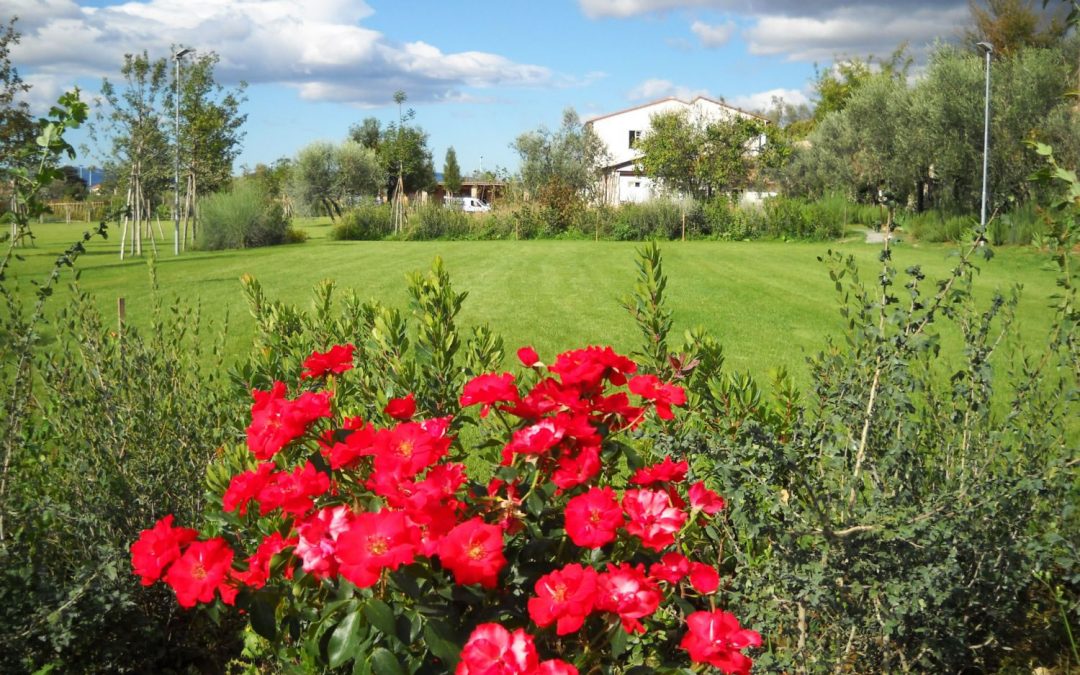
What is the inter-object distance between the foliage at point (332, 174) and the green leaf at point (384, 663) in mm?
43543

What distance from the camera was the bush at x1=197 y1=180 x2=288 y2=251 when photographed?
24984 mm

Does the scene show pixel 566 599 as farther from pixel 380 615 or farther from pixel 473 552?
pixel 380 615

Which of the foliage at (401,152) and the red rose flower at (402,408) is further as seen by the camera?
the foliage at (401,152)

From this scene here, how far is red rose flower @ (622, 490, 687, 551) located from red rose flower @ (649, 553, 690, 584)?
1.3 inches

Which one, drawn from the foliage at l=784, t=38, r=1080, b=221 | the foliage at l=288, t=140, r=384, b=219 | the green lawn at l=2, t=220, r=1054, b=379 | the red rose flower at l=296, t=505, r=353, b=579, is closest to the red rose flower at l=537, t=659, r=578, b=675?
the red rose flower at l=296, t=505, r=353, b=579

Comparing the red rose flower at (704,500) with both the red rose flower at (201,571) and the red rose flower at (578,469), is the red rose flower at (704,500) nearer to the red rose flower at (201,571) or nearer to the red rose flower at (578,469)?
the red rose flower at (578,469)

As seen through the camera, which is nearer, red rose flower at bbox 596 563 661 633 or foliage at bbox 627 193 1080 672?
red rose flower at bbox 596 563 661 633

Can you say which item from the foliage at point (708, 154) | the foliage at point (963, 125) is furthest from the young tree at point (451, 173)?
the foliage at point (963, 125)

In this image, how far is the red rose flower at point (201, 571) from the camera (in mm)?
1882

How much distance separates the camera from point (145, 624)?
291 centimetres

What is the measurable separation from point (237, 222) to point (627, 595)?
25.3 meters

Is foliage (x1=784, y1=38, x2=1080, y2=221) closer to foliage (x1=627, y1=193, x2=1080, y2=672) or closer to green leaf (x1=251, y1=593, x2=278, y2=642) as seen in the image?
foliage (x1=627, y1=193, x2=1080, y2=672)

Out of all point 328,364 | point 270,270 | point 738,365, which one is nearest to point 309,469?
point 328,364

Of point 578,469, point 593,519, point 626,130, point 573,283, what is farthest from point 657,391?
point 626,130
